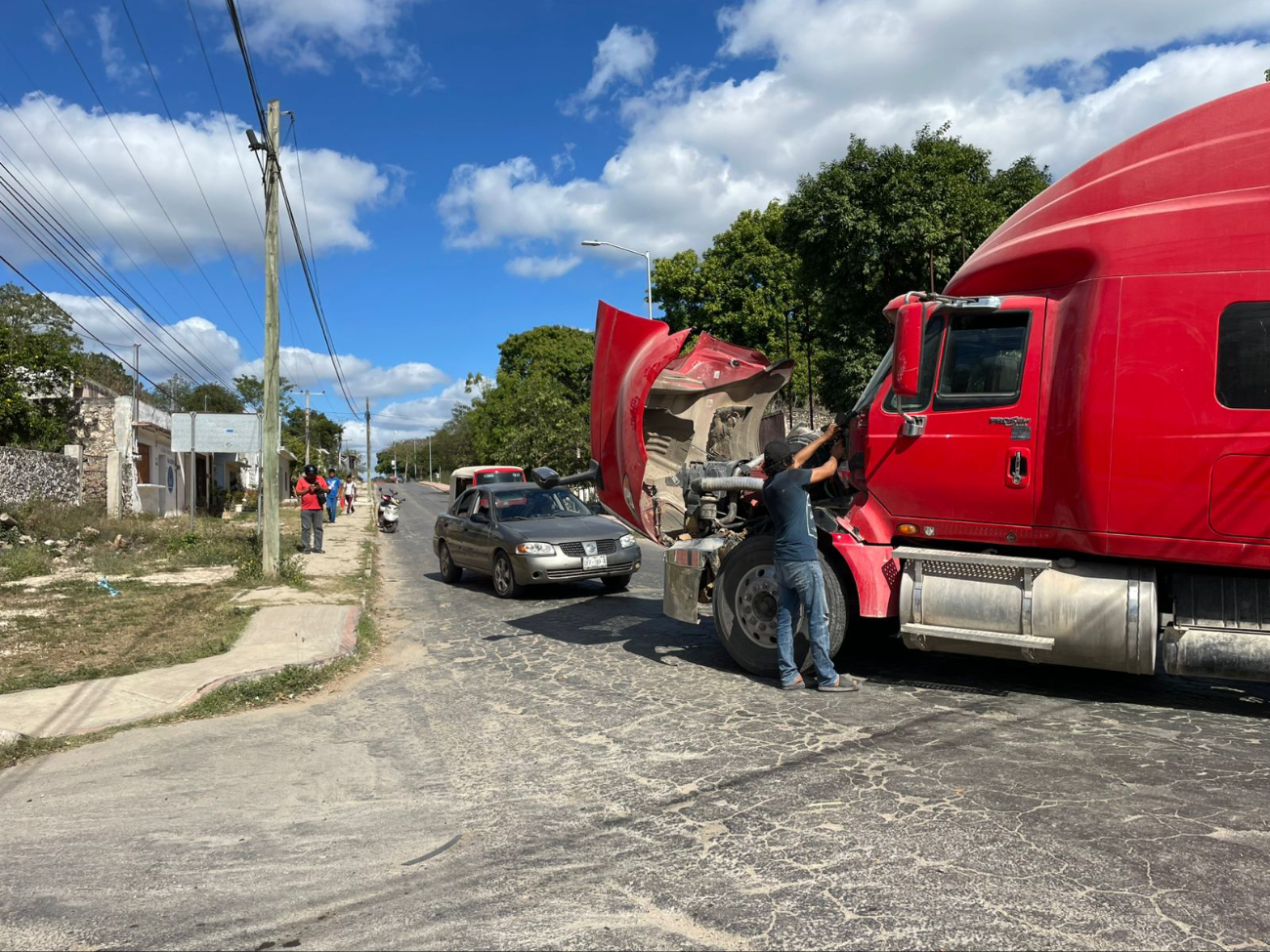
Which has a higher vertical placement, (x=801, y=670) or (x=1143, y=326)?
(x=1143, y=326)

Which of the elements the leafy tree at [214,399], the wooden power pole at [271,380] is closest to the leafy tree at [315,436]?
the leafy tree at [214,399]

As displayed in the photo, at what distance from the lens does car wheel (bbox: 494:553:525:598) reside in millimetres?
11922

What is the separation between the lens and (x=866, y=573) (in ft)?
20.5

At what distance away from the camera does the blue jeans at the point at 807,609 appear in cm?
617

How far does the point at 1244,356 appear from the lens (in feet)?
16.9

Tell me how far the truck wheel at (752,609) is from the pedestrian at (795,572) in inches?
10.3

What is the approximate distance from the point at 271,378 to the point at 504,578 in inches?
193

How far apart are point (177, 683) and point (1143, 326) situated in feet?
24.0

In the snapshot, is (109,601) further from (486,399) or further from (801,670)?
(486,399)

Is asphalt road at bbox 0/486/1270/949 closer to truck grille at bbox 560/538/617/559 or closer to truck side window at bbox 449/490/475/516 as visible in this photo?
truck grille at bbox 560/538/617/559

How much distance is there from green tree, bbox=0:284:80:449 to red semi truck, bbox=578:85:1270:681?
24.5 m

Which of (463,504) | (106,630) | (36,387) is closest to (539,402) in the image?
(36,387)

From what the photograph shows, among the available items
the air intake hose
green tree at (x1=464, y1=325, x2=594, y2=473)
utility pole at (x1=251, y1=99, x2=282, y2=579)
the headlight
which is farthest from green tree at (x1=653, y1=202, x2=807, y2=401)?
the air intake hose

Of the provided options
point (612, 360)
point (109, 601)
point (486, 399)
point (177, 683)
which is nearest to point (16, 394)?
point (109, 601)
